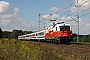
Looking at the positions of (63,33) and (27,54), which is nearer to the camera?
(27,54)

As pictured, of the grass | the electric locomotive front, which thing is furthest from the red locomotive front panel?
the grass

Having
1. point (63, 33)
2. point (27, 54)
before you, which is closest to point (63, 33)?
point (63, 33)

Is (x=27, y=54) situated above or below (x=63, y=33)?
below

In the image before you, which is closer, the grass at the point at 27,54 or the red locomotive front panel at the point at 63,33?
the grass at the point at 27,54

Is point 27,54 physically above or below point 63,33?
below

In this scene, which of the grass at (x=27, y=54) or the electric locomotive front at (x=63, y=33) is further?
the electric locomotive front at (x=63, y=33)

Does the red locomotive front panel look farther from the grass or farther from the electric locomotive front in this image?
the grass

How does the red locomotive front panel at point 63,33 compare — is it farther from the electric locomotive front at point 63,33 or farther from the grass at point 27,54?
the grass at point 27,54

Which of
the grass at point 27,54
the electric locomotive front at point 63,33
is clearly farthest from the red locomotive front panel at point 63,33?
the grass at point 27,54

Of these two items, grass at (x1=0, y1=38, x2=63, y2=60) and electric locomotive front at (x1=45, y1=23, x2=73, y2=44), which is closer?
grass at (x1=0, y1=38, x2=63, y2=60)

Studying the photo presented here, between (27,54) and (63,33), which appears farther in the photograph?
(63,33)

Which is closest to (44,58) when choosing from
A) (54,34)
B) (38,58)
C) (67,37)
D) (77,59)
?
(38,58)

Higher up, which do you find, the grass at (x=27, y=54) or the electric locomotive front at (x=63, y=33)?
the electric locomotive front at (x=63, y=33)

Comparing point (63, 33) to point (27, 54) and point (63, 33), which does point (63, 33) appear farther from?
point (27, 54)
